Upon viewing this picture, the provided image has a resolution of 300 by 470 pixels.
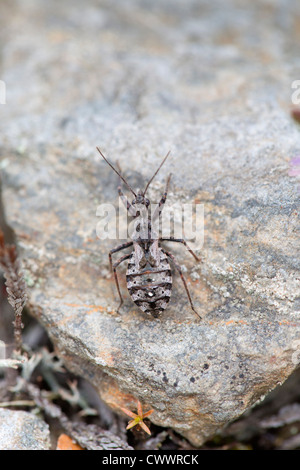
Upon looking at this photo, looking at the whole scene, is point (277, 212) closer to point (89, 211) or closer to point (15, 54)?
point (89, 211)

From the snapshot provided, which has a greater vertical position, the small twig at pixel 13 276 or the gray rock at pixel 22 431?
the small twig at pixel 13 276

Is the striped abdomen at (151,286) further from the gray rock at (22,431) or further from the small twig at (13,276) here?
the gray rock at (22,431)

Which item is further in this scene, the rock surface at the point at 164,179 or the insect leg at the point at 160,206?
the insect leg at the point at 160,206

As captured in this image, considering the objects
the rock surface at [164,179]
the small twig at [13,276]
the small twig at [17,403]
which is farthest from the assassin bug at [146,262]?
the small twig at [17,403]

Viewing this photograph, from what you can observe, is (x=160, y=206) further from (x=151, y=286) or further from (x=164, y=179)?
(x=151, y=286)

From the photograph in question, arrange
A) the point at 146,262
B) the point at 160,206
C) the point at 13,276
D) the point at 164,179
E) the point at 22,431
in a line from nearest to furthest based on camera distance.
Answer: the point at 13,276 < the point at 22,431 < the point at 146,262 < the point at 160,206 < the point at 164,179

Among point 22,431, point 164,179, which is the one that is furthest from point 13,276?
point 164,179
